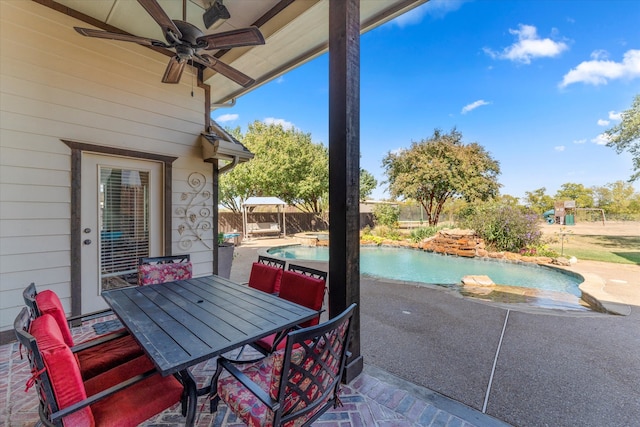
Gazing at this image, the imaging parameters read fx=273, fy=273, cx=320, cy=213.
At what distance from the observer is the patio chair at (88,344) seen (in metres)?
1.53

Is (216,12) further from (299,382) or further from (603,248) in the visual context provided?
(603,248)

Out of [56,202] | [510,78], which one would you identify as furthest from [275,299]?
[510,78]

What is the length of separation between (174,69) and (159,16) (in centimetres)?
83

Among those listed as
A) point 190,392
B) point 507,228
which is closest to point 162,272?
point 190,392

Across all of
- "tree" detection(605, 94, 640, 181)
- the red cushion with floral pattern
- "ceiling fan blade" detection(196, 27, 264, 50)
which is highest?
"tree" detection(605, 94, 640, 181)

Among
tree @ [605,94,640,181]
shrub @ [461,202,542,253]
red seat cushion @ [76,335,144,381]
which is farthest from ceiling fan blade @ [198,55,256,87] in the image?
tree @ [605,94,640,181]

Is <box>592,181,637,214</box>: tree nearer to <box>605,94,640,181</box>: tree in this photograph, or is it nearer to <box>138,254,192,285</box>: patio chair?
<box>605,94,640,181</box>: tree

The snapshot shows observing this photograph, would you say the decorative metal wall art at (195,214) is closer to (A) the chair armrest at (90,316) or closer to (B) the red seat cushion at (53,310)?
(A) the chair armrest at (90,316)

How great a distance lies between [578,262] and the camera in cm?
705

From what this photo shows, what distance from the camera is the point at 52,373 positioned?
1040 millimetres

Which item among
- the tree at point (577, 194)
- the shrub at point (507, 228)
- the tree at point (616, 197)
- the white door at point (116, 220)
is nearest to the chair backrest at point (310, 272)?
the white door at point (116, 220)

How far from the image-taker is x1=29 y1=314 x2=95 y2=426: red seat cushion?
3.40 feet

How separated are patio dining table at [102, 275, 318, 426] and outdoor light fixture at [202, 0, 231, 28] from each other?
2841mm

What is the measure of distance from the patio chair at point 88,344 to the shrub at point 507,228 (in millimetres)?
9875
